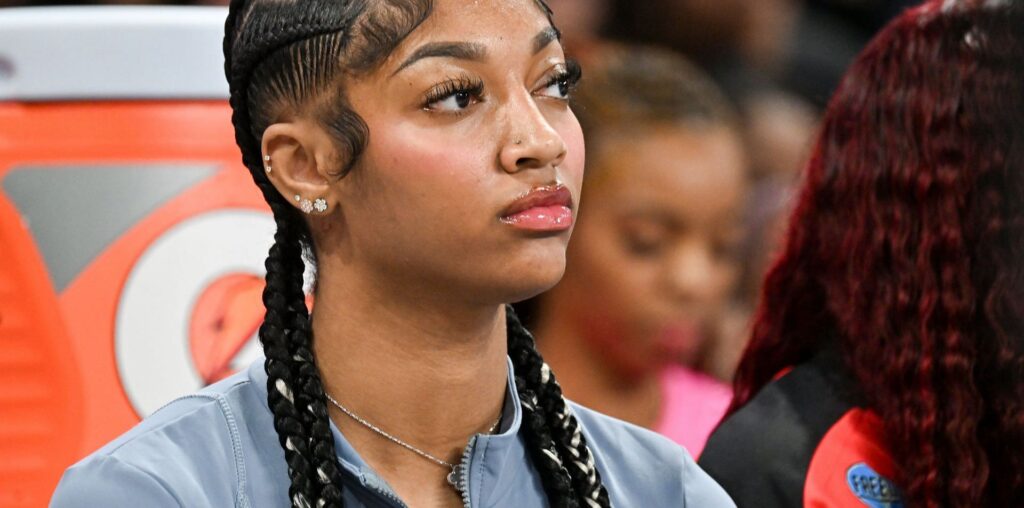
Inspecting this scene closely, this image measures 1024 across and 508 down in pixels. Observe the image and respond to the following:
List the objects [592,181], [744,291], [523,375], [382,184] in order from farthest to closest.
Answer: [744,291], [592,181], [523,375], [382,184]

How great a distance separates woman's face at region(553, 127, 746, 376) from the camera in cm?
347

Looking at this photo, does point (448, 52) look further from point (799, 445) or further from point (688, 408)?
point (688, 408)

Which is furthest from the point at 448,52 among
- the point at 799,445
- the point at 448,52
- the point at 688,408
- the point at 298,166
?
the point at 688,408

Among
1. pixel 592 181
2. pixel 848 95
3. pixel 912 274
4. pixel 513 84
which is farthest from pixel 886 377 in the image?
pixel 592 181

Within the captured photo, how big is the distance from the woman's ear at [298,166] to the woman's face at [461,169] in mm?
32

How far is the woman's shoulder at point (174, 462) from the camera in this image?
1649mm

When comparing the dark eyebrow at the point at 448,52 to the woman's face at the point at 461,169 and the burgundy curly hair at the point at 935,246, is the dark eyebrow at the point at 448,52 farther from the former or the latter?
the burgundy curly hair at the point at 935,246

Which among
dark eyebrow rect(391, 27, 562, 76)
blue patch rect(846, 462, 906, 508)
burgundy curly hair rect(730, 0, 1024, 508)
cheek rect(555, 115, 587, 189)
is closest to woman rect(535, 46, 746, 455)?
burgundy curly hair rect(730, 0, 1024, 508)

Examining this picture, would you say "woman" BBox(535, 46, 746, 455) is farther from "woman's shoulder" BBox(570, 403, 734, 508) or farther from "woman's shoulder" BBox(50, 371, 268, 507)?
"woman's shoulder" BBox(50, 371, 268, 507)

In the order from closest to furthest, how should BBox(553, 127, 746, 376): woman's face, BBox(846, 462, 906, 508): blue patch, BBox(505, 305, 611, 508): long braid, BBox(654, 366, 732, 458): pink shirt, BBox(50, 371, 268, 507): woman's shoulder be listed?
BBox(50, 371, 268, 507): woman's shoulder
BBox(505, 305, 611, 508): long braid
BBox(846, 462, 906, 508): blue patch
BBox(553, 127, 746, 376): woman's face
BBox(654, 366, 732, 458): pink shirt

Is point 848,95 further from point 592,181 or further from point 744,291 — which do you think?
point 744,291

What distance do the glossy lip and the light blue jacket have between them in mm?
288

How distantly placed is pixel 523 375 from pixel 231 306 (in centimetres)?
49

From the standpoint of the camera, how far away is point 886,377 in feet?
7.75
